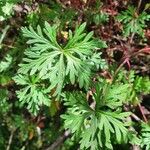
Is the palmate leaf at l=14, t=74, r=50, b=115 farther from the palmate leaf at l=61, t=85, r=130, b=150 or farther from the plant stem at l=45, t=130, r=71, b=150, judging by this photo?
the plant stem at l=45, t=130, r=71, b=150

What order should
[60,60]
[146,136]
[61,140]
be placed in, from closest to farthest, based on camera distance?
1. [60,60]
2. [146,136]
3. [61,140]

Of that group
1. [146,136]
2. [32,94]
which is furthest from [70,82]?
[146,136]

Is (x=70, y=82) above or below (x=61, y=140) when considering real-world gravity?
above

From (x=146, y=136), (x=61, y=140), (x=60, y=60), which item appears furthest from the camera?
(x=61, y=140)

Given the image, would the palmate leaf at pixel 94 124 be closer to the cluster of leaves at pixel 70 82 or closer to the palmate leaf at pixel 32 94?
the cluster of leaves at pixel 70 82

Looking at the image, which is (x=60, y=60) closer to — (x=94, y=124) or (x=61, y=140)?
(x=94, y=124)

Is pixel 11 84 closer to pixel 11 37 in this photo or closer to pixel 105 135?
pixel 11 37

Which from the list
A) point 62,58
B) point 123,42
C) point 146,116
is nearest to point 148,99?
point 146,116

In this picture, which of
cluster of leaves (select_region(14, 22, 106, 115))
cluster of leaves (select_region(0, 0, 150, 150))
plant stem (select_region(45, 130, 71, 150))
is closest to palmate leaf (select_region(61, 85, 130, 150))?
cluster of leaves (select_region(0, 0, 150, 150))

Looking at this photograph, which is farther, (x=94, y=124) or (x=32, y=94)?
(x=32, y=94)
